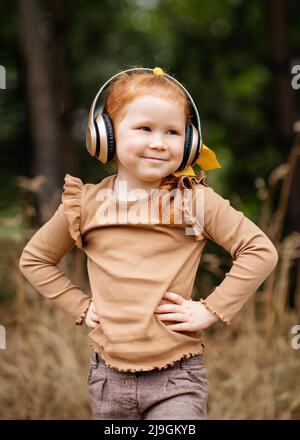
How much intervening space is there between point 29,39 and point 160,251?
13.6 feet

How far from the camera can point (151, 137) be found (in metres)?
2.05

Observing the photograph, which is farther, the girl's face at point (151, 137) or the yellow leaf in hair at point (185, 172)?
the yellow leaf in hair at point (185, 172)

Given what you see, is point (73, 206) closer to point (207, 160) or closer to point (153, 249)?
point (153, 249)

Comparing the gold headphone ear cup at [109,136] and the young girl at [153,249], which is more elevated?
the gold headphone ear cup at [109,136]

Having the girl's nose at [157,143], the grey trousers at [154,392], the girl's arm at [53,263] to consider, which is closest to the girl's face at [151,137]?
the girl's nose at [157,143]

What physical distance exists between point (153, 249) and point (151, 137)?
354mm

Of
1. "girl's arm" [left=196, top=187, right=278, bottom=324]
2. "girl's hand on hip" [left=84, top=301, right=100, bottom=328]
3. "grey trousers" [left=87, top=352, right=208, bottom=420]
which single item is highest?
"girl's arm" [left=196, top=187, right=278, bottom=324]

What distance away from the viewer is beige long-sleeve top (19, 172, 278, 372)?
2.07 m

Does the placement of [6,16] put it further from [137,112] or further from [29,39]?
[137,112]

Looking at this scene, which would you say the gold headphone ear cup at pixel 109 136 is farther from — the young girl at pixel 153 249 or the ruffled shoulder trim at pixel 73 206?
the ruffled shoulder trim at pixel 73 206

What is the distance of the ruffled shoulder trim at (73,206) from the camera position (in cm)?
216

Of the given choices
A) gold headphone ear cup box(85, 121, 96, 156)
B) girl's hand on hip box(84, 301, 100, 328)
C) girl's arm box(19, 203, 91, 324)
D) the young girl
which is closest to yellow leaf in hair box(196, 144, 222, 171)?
the young girl

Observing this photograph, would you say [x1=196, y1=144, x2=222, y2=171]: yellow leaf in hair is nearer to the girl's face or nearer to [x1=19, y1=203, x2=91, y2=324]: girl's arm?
the girl's face

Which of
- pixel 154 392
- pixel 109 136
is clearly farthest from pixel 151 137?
pixel 154 392
